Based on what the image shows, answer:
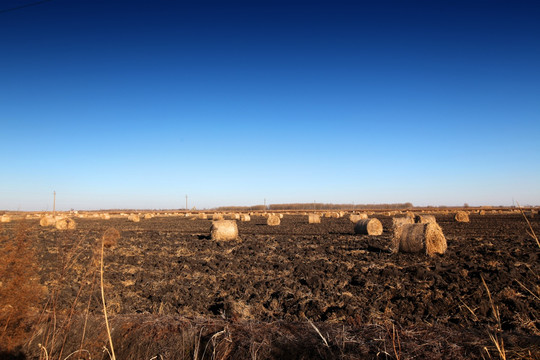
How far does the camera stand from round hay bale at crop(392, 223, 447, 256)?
1325 cm

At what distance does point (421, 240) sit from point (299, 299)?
311 inches

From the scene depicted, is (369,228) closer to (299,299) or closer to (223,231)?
(223,231)

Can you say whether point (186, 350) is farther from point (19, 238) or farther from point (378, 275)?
point (378, 275)

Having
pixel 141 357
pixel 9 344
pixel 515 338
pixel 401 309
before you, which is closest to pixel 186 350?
pixel 141 357

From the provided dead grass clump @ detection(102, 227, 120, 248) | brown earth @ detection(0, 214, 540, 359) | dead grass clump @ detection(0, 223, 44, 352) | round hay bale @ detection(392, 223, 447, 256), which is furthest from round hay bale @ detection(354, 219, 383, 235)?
dead grass clump @ detection(0, 223, 44, 352)

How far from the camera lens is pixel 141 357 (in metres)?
2.98

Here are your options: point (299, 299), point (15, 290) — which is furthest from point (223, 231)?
point (15, 290)

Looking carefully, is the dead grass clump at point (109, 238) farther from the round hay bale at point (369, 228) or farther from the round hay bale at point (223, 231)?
A: the round hay bale at point (369, 228)

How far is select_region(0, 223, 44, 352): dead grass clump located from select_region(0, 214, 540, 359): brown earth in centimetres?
17

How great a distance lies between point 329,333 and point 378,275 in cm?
746

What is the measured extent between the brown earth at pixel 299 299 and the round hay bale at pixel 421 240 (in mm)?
474

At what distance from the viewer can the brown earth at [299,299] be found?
2805mm

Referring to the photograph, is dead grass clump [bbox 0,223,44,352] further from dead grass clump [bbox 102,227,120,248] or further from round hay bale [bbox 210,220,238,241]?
round hay bale [bbox 210,220,238,241]

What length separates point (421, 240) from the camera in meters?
13.4
